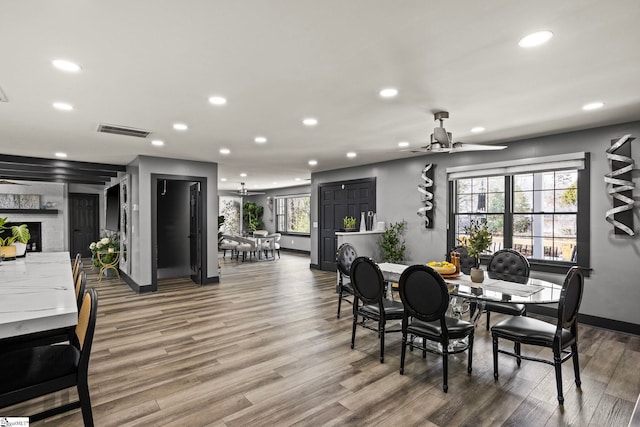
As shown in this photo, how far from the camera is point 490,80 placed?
2.80 m

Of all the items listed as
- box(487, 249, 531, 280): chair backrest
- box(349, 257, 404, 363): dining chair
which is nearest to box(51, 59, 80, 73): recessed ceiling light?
box(349, 257, 404, 363): dining chair

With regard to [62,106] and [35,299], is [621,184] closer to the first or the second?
[35,299]

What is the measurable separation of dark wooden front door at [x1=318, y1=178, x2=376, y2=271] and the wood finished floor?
11.3 ft

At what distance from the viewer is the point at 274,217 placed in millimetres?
13516

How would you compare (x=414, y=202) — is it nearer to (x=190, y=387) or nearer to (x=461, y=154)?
(x=461, y=154)

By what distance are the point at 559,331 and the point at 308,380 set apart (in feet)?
6.51

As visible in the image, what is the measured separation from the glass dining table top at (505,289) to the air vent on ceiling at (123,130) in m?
3.66

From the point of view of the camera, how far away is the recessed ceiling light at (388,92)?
2.99 m

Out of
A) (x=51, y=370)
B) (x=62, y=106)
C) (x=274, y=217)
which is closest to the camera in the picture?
(x=51, y=370)

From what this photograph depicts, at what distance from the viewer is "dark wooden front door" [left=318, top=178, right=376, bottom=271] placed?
7445 mm

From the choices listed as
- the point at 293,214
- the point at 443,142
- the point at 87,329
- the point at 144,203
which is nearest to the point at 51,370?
the point at 87,329

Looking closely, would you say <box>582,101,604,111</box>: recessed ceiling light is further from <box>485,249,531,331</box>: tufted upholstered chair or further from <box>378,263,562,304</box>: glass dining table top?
<box>378,263,562,304</box>: glass dining table top

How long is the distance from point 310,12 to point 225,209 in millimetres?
13139

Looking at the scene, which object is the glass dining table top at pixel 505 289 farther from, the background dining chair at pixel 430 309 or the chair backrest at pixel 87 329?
the chair backrest at pixel 87 329
